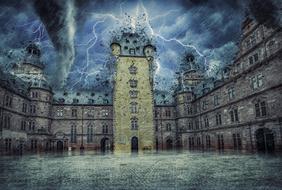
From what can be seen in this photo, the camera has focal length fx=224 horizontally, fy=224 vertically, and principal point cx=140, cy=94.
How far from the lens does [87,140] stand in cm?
5650

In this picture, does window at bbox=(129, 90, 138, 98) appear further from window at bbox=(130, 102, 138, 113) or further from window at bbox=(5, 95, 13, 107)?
window at bbox=(5, 95, 13, 107)

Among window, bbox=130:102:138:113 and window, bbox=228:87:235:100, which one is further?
window, bbox=130:102:138:113

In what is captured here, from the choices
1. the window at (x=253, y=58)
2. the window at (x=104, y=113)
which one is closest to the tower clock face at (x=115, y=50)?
the window at (x=104, y=113)

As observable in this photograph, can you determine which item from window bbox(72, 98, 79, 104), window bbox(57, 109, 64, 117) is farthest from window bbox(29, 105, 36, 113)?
window bbox(72, 98, 79, 104)

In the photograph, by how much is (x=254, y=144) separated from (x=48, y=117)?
145ft

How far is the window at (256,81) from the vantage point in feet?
98.6

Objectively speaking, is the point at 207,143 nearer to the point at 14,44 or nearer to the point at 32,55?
the point at 14,44

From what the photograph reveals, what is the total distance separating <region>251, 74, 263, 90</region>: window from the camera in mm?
30062

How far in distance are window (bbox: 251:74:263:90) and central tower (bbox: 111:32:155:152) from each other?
2547 centimetres

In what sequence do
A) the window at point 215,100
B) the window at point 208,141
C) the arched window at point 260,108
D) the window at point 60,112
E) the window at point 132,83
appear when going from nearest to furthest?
the arched window at point 260,108 → the window at point 215,100 → the window at point 208,141 → the window at point 132,83 → the window at point 60,112

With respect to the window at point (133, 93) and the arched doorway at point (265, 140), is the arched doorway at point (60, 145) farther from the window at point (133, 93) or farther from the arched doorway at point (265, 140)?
the arched doorway at point (265, 140)

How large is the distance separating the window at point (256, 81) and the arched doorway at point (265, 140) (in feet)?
19.3

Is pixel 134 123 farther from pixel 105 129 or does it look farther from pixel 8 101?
pixel 8 101

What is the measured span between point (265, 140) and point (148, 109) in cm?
2765
